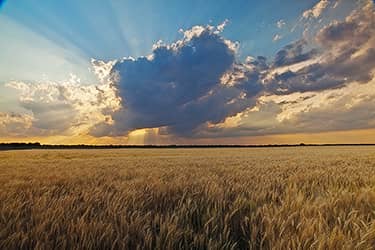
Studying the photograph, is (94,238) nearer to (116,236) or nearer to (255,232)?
(116,236)

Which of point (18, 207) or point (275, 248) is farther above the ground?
point (18, 207)

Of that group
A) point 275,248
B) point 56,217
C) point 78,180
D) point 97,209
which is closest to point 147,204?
point 97,209

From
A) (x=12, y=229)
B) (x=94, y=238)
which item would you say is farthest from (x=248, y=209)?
(x=12, y=229)

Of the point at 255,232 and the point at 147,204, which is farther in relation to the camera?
the point at 147,204

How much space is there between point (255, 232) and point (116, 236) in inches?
44.6

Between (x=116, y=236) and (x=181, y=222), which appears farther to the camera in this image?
(x=181, y=222)

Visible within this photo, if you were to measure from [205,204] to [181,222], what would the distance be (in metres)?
0.83

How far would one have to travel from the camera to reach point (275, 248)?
224 centimetres

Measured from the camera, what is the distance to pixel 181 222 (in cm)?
304

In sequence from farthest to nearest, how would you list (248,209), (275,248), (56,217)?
(248,209) → (56,217) → (275,248)

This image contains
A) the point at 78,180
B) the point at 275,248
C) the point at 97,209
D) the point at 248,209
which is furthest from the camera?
the point at 78,180

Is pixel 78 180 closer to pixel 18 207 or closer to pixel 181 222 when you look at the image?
pixel 18 207

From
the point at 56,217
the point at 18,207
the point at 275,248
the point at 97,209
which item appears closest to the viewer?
the point at 275,248

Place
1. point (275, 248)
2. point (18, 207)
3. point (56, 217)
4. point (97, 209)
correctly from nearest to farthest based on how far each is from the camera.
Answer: point (275, 248) → point (56, 217) → point (18, 207) → point (97, 209)
